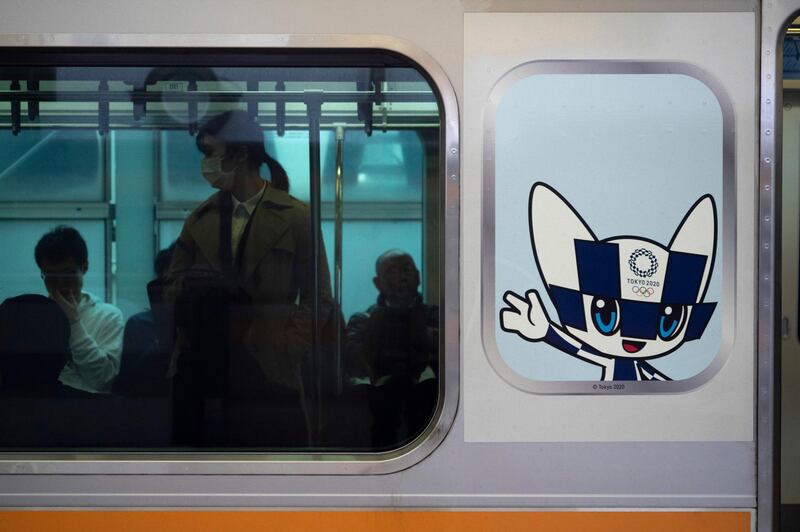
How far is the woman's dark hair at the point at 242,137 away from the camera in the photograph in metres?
2.72

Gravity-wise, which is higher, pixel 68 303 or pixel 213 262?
pixel 213 262

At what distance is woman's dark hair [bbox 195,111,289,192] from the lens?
2725 mm

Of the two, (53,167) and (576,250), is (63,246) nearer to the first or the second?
(53,167)

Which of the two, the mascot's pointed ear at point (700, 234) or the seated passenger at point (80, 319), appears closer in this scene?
the mascot's pointed ear at point (700, 234)

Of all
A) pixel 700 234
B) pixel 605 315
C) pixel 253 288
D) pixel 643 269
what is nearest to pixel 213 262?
pixel 253 288

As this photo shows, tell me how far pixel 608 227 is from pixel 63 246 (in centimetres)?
171

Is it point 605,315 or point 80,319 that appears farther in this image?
point 80,319

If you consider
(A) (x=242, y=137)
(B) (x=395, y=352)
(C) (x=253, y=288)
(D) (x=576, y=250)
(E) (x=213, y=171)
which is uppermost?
(A) (x=242, y=137)

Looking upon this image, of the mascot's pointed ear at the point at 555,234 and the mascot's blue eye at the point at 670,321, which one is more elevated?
the mascot's pointed ear at the point at 555,234

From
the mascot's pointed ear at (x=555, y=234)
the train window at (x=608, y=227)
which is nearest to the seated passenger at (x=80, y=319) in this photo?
the train window at (x=608, y=227)

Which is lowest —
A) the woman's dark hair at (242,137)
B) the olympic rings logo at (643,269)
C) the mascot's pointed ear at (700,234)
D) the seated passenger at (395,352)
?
the seated passenger at (395,352)

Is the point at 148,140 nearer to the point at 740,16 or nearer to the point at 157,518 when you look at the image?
the point at 157,518

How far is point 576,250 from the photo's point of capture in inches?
104

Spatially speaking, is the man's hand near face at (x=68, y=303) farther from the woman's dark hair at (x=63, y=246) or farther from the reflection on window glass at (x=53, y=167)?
the reflection on window glass at (x=53, y=167)
